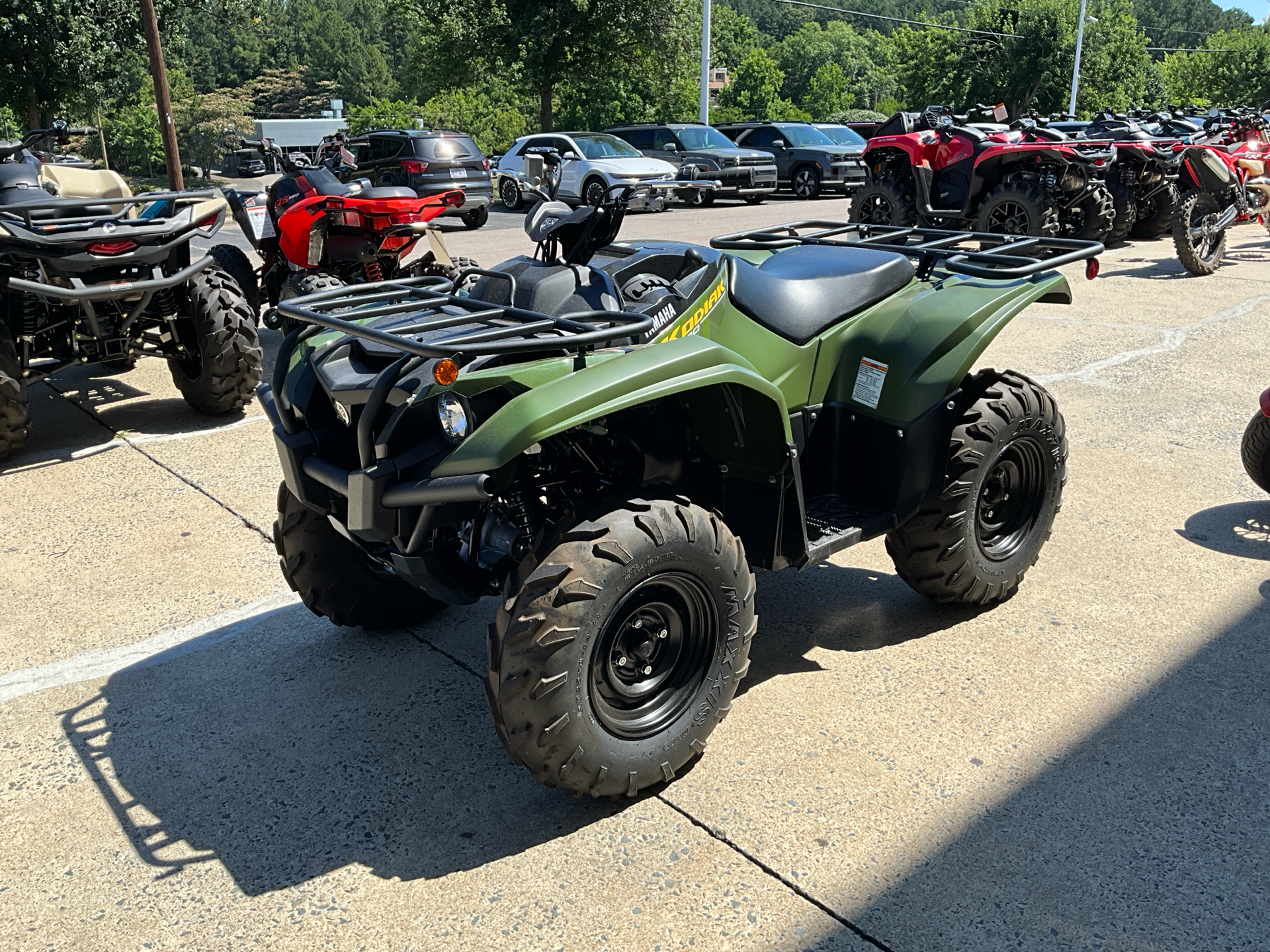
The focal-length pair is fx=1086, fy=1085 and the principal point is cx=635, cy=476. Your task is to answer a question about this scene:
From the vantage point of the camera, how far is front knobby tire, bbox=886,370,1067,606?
377 centimetres

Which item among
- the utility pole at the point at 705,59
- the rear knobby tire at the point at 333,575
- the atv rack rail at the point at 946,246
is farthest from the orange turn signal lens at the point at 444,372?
the utility pole at the point at 705,59

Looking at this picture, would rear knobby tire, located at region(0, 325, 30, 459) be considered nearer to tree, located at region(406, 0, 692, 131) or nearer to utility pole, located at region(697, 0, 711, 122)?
utility pole, located at region(697, 0, 711, 122)

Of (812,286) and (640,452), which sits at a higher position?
(812,286)

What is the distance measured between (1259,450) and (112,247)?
606cm

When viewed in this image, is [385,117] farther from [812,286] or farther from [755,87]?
[755,87]

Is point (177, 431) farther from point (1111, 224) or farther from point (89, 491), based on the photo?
point (1111, 224)

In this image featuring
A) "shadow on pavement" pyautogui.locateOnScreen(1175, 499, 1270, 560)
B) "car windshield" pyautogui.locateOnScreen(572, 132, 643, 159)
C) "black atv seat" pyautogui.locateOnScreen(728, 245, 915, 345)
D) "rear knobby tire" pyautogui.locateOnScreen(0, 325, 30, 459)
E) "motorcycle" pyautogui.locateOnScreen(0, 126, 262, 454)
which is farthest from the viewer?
"car windshield" pyautogui.locateOnScreen(572, 132, 643, 159)

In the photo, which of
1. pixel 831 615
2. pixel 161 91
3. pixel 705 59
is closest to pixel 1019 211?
pixel 831 615

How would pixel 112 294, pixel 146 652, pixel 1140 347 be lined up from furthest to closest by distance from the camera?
pixel 1140 347 < pixel 112 294 < pixel 146 652

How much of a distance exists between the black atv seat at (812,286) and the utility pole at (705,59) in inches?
1068

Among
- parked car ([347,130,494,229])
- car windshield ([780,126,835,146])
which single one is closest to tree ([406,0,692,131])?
car windshield ([780,126,835,146])

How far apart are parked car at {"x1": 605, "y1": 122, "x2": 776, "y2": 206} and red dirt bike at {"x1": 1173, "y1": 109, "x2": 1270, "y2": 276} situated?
32.1 feet

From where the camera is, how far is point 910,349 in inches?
144

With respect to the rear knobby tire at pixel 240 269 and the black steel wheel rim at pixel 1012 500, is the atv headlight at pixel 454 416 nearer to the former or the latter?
the black steel wheel rim at pixel 1012 500
